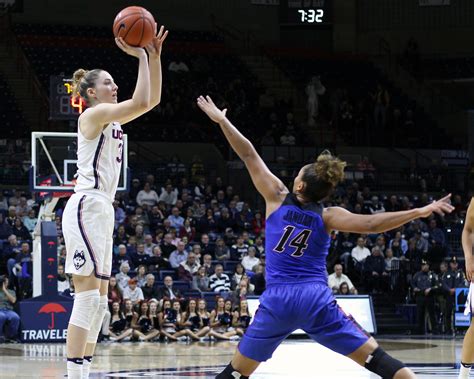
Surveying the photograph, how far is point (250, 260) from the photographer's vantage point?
19859 millimetres

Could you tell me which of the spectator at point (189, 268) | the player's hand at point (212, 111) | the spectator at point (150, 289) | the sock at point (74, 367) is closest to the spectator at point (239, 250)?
the spectator at point (189, 268)

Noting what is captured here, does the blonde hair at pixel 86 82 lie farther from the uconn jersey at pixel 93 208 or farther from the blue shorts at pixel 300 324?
the blue shorts at pixel 300 324

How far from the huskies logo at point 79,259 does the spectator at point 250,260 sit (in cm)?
1304

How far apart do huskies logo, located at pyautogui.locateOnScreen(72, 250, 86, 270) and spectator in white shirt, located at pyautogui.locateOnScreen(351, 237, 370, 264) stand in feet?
48.3

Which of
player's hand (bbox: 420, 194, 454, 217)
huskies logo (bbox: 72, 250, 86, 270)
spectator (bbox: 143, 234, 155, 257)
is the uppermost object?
player's hand (bbox: 420, 194, 454, 217)

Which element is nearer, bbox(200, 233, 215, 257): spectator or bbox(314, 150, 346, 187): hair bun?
bbox(314, 150, 346, 187): hair bun

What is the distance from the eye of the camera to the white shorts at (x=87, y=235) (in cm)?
676

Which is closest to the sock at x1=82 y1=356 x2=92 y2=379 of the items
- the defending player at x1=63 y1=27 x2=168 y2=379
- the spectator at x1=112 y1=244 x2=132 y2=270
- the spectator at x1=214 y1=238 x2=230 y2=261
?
the defending player at x1=63 y1=27 x2=168 y2=379

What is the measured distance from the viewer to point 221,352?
14.8 metres

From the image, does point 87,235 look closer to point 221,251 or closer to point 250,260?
point 250,260

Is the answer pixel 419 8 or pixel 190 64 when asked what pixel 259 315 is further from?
pixel 419 8

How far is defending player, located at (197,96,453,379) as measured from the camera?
5910 mm

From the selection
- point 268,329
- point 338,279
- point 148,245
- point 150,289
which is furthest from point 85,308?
point 338,279

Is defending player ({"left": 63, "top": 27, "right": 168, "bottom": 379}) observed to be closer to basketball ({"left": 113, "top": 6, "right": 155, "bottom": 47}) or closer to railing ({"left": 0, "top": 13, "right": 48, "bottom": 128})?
basketball ({"left": 113, "top": 6, "right": 155, "bottom": 47})
